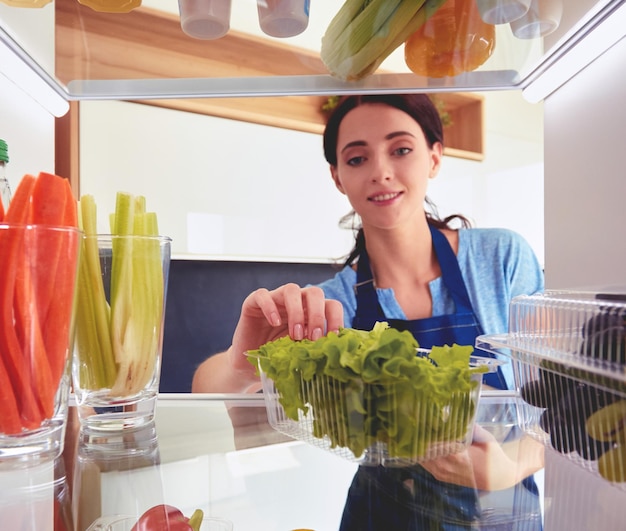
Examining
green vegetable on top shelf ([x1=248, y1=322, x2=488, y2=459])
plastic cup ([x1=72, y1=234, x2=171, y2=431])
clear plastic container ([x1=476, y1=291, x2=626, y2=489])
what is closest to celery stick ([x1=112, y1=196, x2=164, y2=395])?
plastic cup ([x1=72, y1=234, x2=171, y2=431])

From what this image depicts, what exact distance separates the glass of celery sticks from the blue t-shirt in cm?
78

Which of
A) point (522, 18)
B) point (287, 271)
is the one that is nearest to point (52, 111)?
point (522, 18)

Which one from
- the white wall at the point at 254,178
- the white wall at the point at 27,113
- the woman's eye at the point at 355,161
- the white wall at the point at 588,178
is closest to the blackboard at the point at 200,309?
the white wall at the point at 254,178

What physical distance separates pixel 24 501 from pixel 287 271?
1.12 m

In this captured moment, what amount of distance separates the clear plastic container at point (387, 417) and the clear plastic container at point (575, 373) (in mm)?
46

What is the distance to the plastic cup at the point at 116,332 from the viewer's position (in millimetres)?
463

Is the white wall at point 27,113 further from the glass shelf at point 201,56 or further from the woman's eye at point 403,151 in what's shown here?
the woman's eye at point 403,151

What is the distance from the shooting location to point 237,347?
3.05 feet

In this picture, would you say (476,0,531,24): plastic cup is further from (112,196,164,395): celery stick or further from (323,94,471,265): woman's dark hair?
(323,94,471,265): woman's dark hair

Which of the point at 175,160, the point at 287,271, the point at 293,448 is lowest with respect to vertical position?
the point at 293,448

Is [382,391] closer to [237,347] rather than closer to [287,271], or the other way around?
[237,347]

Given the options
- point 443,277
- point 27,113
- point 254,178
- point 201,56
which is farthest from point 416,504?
point 254,178

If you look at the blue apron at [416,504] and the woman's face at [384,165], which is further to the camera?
the woman's face at [384,165]

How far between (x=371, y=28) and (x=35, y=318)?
0.36 metres
